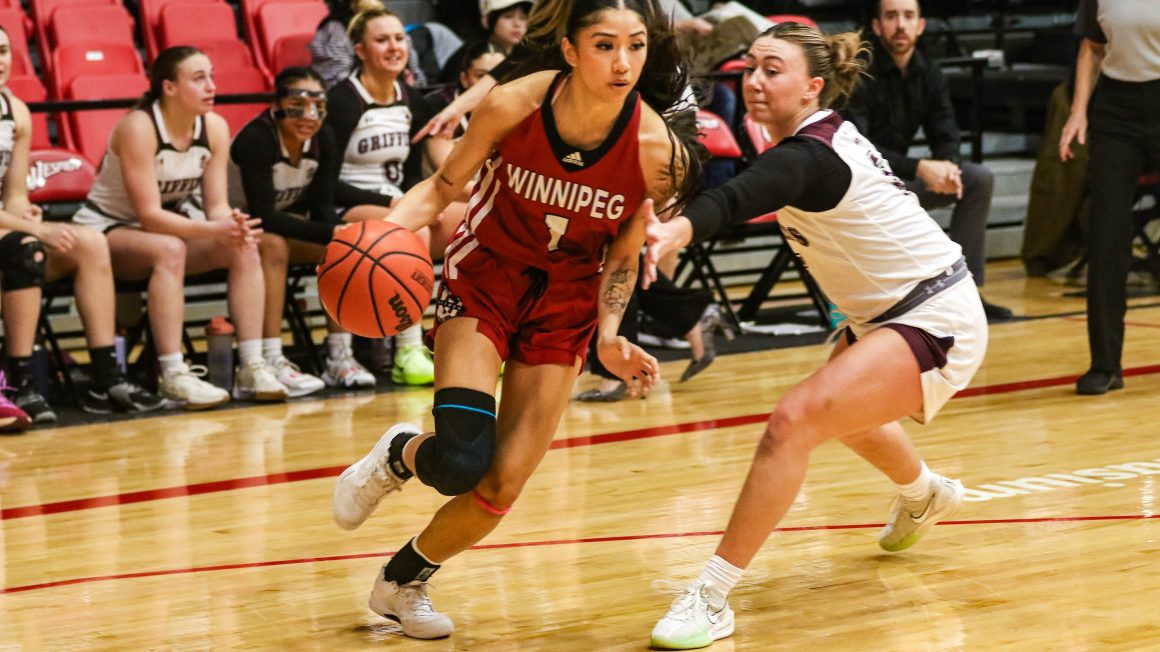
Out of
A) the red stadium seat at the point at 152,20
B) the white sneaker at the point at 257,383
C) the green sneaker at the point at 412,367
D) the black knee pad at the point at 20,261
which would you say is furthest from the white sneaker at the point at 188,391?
the red stadium seat at the point at 152,20

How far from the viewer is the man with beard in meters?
7.83

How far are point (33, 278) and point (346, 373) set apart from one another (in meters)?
1.47

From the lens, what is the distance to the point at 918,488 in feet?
13.2

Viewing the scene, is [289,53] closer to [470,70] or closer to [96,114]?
[96,114]

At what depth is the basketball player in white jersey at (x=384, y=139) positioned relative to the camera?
7.19 meters

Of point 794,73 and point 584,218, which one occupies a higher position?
point 794,73

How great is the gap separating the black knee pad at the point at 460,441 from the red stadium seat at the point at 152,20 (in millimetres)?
5980

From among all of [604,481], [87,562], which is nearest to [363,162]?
[604,481]

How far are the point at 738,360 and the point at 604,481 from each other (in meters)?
2.56

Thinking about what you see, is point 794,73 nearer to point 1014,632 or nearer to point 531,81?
point 531,81

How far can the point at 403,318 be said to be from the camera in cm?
357

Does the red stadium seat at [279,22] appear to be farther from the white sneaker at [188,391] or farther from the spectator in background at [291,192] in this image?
the white sneaker at [188,391]

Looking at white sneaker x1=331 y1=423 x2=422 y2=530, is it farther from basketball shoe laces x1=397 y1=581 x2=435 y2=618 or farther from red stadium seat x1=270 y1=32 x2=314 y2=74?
red stadium seat x1=270 y1=32 x2=314 y2=74

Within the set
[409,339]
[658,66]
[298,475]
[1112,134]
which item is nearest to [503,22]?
[409,339]
